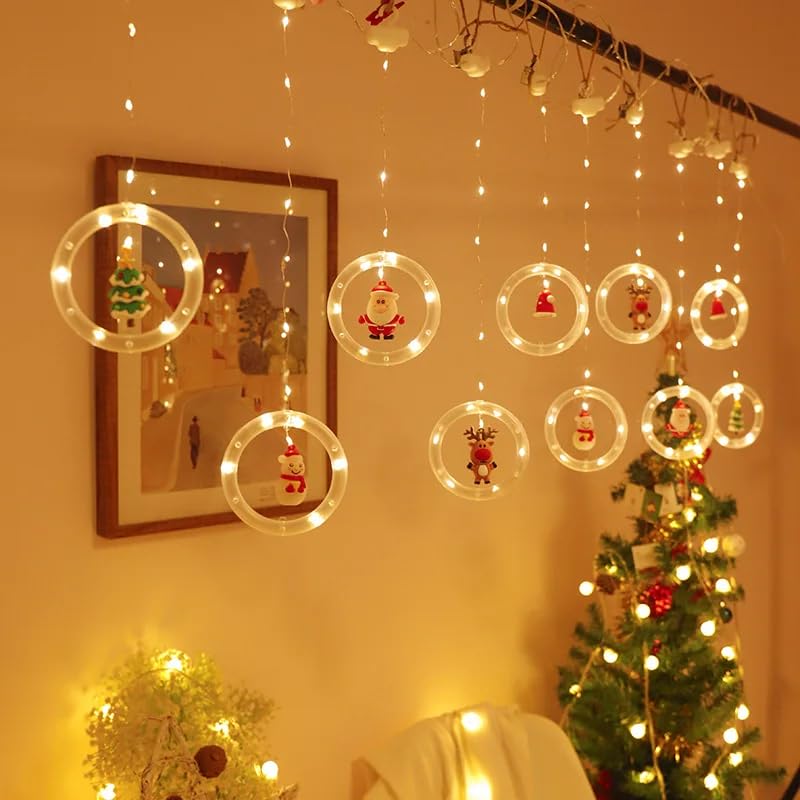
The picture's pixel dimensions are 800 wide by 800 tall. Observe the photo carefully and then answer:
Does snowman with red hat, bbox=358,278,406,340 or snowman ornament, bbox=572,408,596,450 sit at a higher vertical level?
snowman with red hat, bbox=358,278,406,340

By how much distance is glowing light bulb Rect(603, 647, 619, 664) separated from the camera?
2895 mm

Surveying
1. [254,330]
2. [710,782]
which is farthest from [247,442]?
[710,782]

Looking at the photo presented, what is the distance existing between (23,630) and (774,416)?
2963mm

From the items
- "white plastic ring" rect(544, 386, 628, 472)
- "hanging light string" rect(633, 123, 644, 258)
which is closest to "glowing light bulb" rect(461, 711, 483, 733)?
"white plastic ring" rect(544, 386, 628, 472)

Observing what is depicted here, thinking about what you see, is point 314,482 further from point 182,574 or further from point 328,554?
point 182,574

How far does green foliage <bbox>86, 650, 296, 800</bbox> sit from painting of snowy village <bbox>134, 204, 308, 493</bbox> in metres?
0.41

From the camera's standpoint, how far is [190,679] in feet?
7.11

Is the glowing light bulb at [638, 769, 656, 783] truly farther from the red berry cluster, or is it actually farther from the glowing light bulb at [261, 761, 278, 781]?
the glowing light bulb at [261, 761, 278, 781]

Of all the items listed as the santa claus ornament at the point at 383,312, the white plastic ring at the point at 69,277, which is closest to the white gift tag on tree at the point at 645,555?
the santa claus ornament at the point at 383,312

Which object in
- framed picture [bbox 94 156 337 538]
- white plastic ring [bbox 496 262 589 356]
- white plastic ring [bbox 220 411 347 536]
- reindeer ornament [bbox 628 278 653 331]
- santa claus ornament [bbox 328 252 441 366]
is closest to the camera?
white plastic ring [bbox 220 411 347 536]

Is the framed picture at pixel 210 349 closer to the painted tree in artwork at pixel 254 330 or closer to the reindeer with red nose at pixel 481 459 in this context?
the painted tree in artwork at pixel 254 330

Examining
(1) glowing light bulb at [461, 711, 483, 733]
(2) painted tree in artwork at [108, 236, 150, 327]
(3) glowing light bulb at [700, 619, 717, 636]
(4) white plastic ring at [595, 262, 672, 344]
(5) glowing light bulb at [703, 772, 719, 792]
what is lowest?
(5) glowing light bulb at [703, 772, 719, 792]

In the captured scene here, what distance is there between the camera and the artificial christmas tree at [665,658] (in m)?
2.86

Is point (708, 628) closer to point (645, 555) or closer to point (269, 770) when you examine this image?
point (645, 555)
